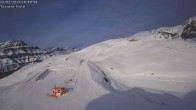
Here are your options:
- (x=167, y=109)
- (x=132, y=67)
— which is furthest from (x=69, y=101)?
(x=132, y=67)

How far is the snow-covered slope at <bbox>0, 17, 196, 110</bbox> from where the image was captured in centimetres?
1234

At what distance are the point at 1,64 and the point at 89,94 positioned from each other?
671ft

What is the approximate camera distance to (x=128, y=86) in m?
20.4

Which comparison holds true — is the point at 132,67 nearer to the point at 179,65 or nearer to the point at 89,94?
the point at 179,65

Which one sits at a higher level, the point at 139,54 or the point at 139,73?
the point at 139,54

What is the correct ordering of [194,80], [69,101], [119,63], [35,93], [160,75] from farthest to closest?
[119,63]
[160,75]
[194,80]
[35,93]
[69,101]

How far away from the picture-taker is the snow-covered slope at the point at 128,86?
12.3 m

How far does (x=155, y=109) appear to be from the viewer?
11.0 m

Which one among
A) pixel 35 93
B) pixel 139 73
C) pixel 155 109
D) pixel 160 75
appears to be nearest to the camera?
pixel 155 109

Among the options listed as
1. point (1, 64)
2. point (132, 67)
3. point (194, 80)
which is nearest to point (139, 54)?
point (132, 67)

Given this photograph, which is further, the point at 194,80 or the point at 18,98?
the point at 194,80

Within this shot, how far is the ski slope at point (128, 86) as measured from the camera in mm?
12336

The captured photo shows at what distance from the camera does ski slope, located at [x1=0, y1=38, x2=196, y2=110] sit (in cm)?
1234

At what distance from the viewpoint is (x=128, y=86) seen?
20.4 meters
